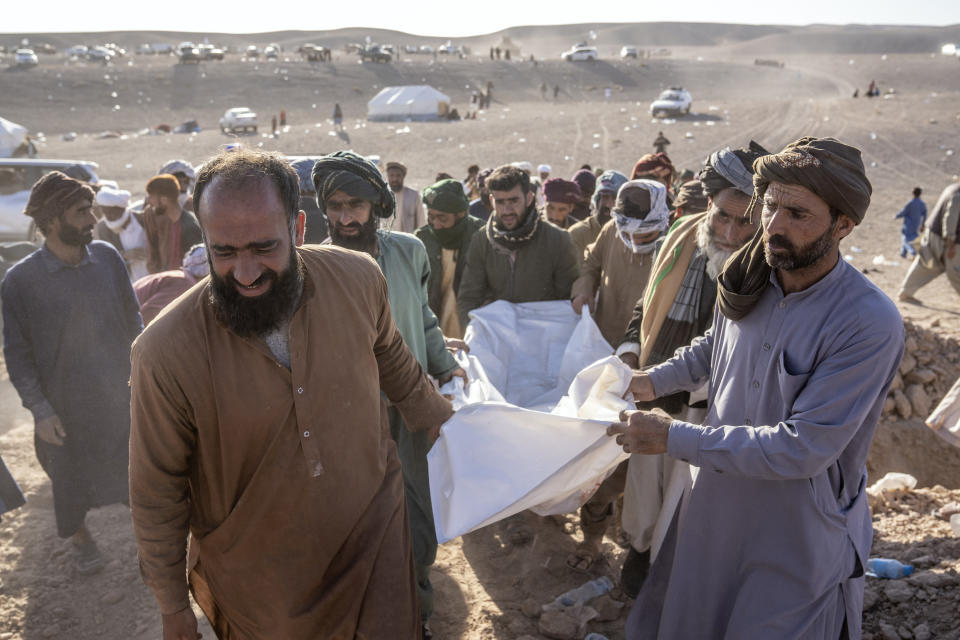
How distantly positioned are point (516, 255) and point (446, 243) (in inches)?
25.5

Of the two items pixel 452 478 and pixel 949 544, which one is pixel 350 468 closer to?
pixel 452 478

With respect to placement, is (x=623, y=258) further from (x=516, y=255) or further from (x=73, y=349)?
(x=73, y=349)

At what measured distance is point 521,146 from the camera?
2200cm

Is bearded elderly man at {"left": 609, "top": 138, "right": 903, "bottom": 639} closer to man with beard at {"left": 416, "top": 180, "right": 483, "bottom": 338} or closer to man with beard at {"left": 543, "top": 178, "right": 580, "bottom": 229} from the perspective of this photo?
man with beard at {"left": 416, "top": 180, "right": 483, "bottom": 338}

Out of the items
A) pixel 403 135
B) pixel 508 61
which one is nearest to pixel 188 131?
pixel 403 135

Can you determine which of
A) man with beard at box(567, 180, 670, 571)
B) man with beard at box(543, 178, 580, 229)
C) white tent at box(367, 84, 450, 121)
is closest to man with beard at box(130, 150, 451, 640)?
man with beard at box(567, 180, 670, 571)

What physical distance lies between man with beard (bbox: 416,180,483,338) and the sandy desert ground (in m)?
1.40

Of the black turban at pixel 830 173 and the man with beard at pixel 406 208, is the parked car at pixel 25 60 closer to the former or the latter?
the man with beard at pixel 406 208

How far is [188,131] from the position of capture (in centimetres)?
2916

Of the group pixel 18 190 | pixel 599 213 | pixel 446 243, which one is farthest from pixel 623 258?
pixel 18 190

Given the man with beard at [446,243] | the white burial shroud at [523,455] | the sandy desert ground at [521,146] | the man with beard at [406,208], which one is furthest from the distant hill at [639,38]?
the white burial shroud at [523,455]

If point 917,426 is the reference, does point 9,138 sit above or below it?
above

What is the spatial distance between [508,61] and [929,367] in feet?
153

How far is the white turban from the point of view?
5.96 m
